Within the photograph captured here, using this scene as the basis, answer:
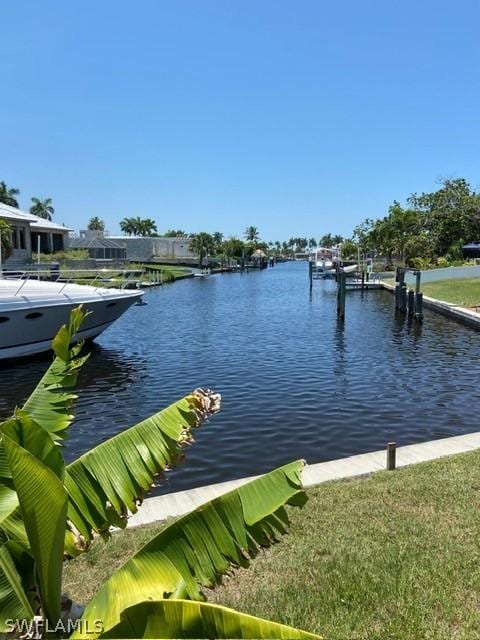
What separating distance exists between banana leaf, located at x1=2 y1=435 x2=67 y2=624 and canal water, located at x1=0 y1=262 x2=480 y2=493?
6.65 metres

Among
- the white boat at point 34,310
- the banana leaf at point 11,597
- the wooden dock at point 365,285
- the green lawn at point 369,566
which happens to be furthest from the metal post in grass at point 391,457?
the wooden dock at point 365,285

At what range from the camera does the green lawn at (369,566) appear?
14.2ft

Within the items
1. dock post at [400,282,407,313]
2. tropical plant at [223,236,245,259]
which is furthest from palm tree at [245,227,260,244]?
dock post at [400,282,407,313]

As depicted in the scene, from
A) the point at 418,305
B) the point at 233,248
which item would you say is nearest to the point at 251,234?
the point at 233,248

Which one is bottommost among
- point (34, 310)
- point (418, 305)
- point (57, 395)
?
point (418, 305)

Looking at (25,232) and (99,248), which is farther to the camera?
(99,248)

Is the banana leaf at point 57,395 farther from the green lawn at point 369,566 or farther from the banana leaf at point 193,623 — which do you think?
the green lawn at point 369,566

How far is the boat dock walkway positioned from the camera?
729 cm

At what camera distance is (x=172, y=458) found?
380cm

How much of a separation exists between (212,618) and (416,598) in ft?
9.44

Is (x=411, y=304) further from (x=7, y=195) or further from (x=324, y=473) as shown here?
(x=7, y=195)

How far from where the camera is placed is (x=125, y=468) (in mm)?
3768

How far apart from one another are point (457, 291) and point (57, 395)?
37860 mm

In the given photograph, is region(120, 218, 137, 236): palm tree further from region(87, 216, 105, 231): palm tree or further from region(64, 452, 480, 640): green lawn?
region(64, 452, 480, 640): green lawn
